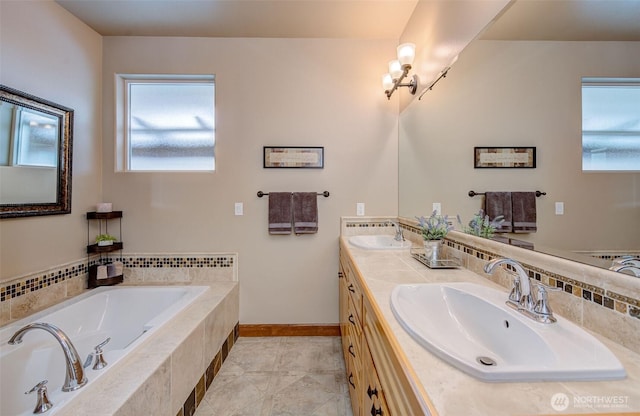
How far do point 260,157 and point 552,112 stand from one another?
6.63ft

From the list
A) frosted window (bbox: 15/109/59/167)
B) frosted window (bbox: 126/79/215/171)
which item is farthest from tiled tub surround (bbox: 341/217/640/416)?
frosted window (bbox: 15/109/59/167)

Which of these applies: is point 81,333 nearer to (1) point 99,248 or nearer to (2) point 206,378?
(1) point 99,248

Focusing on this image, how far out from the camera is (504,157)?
48.0 inches

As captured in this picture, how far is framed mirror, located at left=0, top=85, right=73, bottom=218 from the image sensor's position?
163 centimetres

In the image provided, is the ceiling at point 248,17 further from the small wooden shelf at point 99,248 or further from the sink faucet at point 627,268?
the sink faucet at point 627,268

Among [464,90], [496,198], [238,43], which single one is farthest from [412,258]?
[238,43]

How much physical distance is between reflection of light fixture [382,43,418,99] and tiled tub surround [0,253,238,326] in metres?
2.01

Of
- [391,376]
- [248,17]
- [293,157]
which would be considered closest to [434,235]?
[391,376]

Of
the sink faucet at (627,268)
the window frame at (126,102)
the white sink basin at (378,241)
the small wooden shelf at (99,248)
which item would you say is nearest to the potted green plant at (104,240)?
the small wooden shelf at (99,248)

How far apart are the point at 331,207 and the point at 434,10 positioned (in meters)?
1.61

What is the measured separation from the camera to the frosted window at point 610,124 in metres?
→ 0.72

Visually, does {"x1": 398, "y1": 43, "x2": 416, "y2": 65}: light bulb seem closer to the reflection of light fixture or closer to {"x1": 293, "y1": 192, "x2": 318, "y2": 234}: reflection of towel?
the reflection of light fixture

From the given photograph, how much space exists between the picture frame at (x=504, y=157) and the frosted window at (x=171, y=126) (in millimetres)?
2151

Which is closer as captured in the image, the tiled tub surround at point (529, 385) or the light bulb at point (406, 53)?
the tiled tub surround at point (529, 385)
